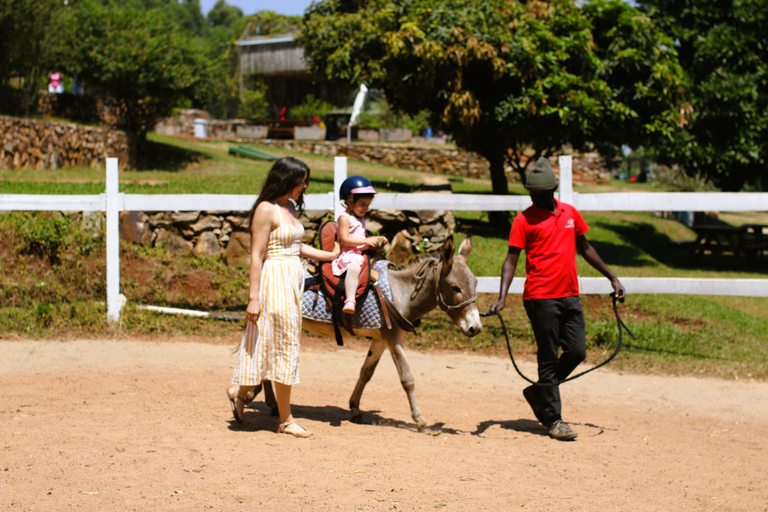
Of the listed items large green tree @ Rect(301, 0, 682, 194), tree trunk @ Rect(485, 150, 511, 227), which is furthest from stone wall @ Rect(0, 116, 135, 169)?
tree trunk @ Rect(485, 150, 511, 227)

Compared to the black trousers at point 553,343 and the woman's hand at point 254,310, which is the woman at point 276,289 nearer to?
the woman's hand at point 254,310

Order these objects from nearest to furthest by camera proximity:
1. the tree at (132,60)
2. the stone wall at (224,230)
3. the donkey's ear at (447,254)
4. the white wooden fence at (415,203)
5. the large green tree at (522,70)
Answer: the donkey's ear at (447,254) → the white wooden fence at (415,203) → the stone wall at (224,230) → the large green tree at (522,70) → the tree at (132,60)

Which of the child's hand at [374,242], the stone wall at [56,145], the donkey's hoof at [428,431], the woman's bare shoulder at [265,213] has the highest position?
the stone wall at [56,145]

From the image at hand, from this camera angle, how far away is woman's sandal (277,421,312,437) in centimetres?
466

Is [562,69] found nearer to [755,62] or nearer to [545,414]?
[755,62]

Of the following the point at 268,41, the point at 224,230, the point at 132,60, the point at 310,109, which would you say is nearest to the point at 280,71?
the point at 268,41

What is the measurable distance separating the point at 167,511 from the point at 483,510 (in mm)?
1613

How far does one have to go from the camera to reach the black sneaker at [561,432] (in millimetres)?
5043

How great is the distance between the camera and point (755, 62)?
17.3 m

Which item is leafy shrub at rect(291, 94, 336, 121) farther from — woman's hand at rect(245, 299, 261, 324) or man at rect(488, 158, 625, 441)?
woman's hand at rect(245, 299, 261, 324)

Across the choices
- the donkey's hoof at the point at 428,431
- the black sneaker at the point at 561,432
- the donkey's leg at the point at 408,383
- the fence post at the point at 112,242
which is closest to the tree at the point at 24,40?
the fence post at the point at 112,242

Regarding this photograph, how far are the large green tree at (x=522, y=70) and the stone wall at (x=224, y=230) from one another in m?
4.61

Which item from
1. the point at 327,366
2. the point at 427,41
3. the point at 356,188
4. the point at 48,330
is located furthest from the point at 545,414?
the point at 427,41

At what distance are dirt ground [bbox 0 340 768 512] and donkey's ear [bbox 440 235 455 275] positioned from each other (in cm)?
124
